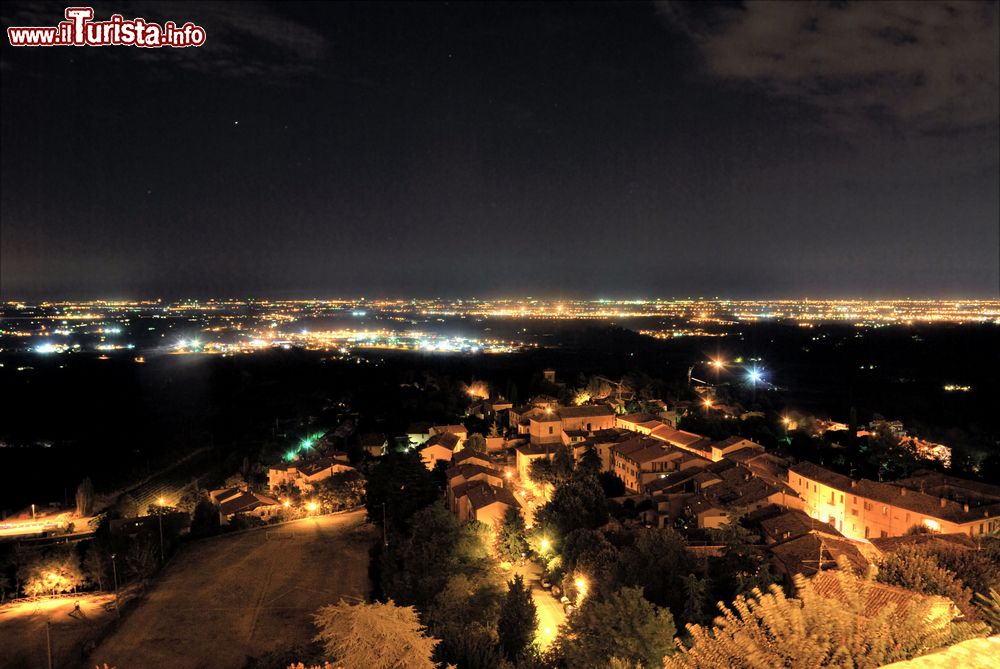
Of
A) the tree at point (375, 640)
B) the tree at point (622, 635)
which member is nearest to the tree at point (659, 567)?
the tree at point (622, 635)

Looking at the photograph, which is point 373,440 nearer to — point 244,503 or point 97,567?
point 244,503

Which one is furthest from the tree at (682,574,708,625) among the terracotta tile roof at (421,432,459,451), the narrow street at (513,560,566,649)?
the terracotta tile roof at (421,432,459,451)

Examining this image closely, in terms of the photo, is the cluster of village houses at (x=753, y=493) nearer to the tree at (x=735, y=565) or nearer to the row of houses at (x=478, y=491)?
the row of houses at (x=478, y=491)

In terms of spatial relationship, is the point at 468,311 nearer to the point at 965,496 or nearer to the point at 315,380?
the point at 315,380

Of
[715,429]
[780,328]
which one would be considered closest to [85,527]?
[715,429]

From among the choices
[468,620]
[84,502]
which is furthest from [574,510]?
[84,502]

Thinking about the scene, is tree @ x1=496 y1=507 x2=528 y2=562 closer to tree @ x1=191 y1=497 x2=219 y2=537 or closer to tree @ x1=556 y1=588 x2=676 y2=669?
tree @ x1=556 y1=588 x2=676 y2=669
